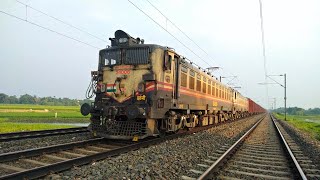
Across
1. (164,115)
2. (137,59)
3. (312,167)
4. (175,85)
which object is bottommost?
(312,167)

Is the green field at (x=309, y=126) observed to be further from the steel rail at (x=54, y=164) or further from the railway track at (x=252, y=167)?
the steel rail at (x=54, y=164)

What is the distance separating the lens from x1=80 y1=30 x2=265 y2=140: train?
11.0 meters

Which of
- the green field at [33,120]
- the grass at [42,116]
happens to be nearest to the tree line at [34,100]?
the grass at [42,116]

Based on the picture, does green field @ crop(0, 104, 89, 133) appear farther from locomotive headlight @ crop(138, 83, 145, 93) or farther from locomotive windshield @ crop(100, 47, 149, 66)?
locomotive headlight @ crop(138, 83, 145, 93)

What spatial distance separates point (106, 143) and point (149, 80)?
9.93 feet

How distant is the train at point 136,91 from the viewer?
11.0 metres

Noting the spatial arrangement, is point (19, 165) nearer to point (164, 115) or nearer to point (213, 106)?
point (164, 115)

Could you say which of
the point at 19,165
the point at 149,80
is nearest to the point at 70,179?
the point at 19,165

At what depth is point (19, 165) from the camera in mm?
7238

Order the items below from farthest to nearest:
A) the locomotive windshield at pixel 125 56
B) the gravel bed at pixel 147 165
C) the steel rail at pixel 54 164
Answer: the locomotive windshield at pixel 125 56, the gravel bed at pixel 147 165, the steel rail at pixel 54 164

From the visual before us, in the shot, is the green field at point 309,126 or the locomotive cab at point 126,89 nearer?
the locomotive cab at point 126,89

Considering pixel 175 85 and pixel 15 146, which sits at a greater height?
pixel 175 85

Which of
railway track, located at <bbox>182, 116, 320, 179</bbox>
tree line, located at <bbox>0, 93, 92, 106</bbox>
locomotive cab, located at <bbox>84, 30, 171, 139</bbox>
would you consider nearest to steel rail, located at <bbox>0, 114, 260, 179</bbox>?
locomotive cab, located at <bbox>84, 30, 171, 139</bbox>

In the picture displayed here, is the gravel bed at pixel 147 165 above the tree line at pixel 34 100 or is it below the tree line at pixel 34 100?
below
